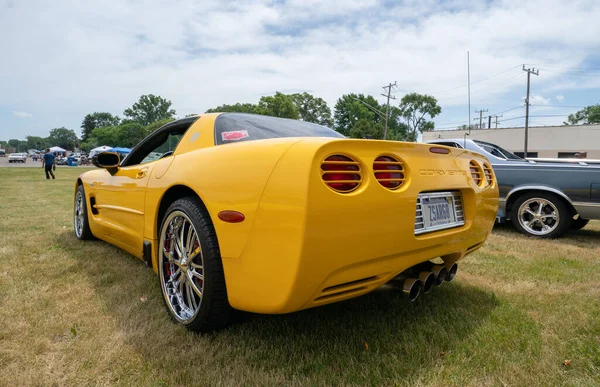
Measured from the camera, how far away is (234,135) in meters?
2.27

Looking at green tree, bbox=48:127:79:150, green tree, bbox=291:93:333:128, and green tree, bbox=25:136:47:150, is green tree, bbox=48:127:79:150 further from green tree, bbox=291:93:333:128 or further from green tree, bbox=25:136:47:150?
green tree, bbox=291:93:333:128

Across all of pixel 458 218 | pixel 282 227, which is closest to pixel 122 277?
pixel 282 227

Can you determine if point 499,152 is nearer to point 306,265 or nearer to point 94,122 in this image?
point 306,265

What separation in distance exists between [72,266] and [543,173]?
5.59 m

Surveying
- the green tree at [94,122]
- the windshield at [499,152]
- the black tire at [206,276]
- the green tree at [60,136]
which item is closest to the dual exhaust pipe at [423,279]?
the black tire at [206,276]

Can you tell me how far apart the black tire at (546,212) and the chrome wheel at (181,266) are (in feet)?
15.6

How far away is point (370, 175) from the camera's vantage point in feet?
5.27

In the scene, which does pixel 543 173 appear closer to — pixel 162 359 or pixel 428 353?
pixel 428 353

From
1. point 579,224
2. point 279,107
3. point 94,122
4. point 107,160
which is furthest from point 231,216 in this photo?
point 94,122

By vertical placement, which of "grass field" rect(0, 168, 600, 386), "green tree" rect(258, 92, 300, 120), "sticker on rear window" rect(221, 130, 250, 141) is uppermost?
"green tree" rect(258, 92, 300, 120)

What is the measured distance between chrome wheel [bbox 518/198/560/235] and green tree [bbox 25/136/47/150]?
17337 centimetres

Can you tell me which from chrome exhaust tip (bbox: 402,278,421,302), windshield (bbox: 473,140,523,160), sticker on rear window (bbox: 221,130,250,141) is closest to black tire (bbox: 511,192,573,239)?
windshield (bbox: 473,140,523,160)

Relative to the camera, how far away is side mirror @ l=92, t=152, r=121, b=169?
318 cm

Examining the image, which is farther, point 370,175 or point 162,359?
point 162,359
